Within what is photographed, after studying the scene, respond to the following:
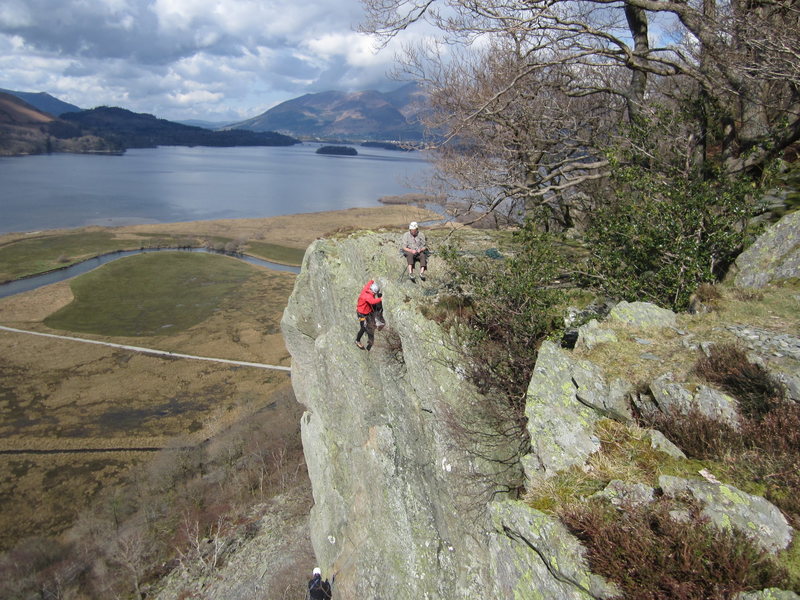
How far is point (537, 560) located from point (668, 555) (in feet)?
6.13

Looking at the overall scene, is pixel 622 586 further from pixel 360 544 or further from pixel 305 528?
pixel 305 528

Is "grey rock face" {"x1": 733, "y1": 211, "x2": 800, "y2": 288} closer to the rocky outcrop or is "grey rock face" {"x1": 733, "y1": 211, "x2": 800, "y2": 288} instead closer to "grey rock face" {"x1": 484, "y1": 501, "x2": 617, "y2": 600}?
the rocky outcrop

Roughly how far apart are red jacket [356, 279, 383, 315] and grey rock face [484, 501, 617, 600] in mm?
9670

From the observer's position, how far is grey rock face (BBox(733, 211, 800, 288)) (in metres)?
10.2

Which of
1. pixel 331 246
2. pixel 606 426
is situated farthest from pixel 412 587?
pixel 331 246

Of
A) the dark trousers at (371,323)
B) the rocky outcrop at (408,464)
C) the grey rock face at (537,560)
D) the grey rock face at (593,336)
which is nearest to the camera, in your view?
the grey rock face at (537,560)

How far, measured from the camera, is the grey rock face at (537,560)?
231 inches

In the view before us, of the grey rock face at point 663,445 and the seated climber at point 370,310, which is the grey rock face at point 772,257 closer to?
the grey rock face at point 663,445

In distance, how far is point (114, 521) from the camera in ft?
112

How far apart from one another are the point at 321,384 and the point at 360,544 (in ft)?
21.9

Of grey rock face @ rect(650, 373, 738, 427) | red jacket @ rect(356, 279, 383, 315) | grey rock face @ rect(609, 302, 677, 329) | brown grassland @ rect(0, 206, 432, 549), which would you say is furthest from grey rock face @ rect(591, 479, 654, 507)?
brown grassland @ rect(0, 206, 432, 549)

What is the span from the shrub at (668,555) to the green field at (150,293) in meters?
68.5

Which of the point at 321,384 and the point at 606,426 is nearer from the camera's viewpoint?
the point at 606,426

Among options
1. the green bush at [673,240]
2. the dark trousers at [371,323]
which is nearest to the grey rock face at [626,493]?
the green bush at [673,240]
